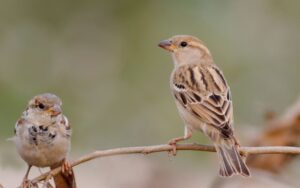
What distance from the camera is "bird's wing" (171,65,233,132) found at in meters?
5.20

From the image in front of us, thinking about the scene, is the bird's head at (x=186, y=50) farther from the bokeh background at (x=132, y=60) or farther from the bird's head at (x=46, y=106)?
the bokeh background at (x=132, y=60)

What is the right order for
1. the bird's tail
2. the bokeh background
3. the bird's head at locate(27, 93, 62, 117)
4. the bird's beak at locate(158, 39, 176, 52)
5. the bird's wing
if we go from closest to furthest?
the bird's tail, the bird's head at locate(27, 93, 62, 117), the bird's wing, the bird's beak at locate(158, 39, 176, 52), the bokeh background

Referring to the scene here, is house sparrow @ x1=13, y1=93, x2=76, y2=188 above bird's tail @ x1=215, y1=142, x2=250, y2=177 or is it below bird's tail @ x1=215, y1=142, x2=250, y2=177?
above

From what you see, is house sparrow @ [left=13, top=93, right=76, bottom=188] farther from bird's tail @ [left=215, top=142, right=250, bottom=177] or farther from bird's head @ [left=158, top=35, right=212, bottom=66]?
bird's head @ [left=158, top=35, right=212, bottom=66]

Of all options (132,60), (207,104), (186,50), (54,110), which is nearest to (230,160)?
(207,104)

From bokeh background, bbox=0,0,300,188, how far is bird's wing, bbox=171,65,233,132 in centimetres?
235

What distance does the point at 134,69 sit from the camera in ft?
32.4

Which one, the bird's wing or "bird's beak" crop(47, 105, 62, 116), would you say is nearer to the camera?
"bird's beak" crop(47, 105, 62, 116)

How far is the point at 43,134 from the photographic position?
488 cm

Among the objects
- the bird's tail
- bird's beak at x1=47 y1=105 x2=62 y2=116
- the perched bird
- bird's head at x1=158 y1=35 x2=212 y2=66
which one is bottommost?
the bird's tail

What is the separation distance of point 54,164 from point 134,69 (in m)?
5.04

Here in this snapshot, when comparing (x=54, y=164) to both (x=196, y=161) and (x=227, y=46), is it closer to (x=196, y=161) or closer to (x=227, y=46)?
(x=196, y=161)

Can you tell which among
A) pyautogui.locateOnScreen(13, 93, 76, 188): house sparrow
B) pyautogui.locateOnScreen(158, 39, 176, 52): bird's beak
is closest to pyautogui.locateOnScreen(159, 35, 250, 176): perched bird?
pyautogui.locateOnScreen(158, 39, 176, 52): bird's beak

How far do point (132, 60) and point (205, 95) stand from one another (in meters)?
4.54
